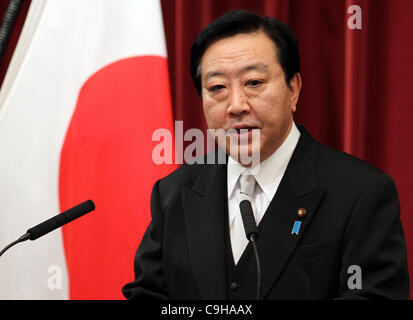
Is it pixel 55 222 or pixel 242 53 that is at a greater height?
pixel 242 53

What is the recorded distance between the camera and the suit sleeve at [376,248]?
1027mm

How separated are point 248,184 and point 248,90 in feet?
0.74

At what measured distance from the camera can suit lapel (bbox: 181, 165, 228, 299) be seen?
114 centimetres

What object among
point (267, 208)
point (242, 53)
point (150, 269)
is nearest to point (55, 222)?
point (150, 269)

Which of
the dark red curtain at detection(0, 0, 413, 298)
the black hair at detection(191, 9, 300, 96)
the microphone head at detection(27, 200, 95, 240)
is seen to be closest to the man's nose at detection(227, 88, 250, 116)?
the black hair at detection(191, 9, 300, 96)

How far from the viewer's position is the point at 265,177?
4.07 ft

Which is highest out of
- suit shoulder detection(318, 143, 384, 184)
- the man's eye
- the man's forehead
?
the man's forehead

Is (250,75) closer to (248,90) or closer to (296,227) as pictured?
(248,90)

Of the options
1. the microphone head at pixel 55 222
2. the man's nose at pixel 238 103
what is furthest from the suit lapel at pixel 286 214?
the microphone head at pixel 55 222

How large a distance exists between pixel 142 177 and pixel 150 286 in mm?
436

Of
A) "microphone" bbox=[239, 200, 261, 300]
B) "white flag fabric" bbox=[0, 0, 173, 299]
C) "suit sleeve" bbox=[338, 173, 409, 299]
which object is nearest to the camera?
"microphone" bbox=[239, 200, 261, 300]

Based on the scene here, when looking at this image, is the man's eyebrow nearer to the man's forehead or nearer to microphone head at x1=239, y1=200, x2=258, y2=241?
the man's forehead

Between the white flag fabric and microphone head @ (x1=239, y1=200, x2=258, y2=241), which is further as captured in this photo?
the white flag fabric

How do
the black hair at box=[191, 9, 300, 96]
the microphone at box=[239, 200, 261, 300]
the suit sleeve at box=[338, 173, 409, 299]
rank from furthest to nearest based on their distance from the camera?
1. the black hair at box=[191, 9, 300, 96]
2. the suit sleeve at box=[338, 173, 409, 299]
3. the microphone at box=[239, 200, 261, 300]
